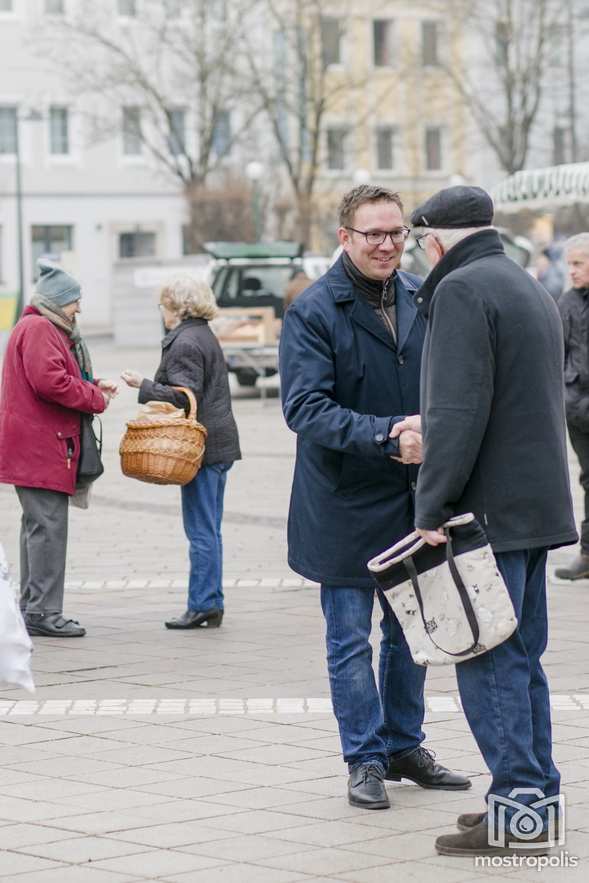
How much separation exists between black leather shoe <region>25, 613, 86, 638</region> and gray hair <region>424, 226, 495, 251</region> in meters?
4.27

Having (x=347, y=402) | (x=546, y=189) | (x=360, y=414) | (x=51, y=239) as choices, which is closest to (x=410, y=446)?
(x=360, y=414)

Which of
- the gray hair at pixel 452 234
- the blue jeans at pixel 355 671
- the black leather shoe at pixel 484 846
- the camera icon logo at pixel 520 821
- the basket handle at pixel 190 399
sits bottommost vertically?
the black leather shoe at pixel 484 846

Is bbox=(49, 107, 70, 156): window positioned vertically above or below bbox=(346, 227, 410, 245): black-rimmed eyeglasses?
above

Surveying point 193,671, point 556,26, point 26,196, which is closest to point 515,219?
point 556,26

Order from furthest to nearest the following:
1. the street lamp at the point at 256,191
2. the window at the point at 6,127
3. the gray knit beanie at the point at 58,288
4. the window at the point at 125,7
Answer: the window at the point at 6,127, the window at the point at 125,7, the street lamp at the point at 256,191, the gray knit beanie at the point at 58,288

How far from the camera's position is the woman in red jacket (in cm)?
890

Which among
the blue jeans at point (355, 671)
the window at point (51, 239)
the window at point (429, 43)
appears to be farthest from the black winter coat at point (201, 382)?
the window at point (51, 239)

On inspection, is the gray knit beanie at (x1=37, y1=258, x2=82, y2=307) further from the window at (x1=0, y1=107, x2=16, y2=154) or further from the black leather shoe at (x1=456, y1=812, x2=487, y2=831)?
the window at (x1=0, y1=107, x2=16, y2=154)

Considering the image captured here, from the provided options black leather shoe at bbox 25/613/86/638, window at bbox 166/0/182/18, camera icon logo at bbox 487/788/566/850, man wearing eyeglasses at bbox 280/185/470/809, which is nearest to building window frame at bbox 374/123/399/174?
window at bbox 166/0/182/18

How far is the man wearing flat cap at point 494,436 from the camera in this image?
4.95 m

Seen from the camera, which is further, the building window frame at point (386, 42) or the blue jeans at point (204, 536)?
the building window frame at point (386, 42)

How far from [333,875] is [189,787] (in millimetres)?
1132

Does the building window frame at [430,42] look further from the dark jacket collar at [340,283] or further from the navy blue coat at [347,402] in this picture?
the navy blue coat at [347,402]

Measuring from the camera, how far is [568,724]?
6723 mm
